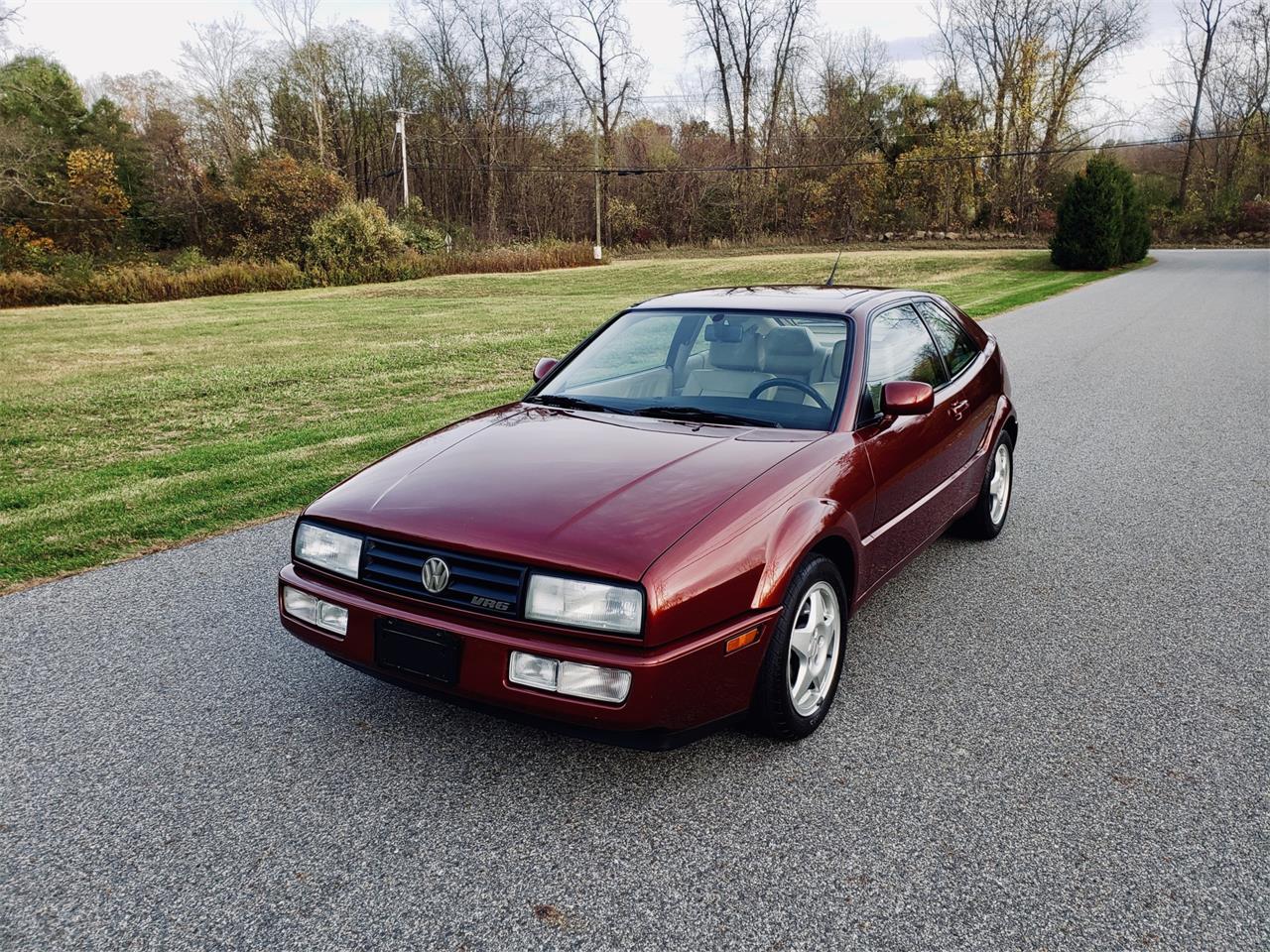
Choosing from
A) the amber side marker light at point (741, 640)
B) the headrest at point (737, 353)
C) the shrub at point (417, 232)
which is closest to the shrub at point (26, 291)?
the shrub at point (417, 232)

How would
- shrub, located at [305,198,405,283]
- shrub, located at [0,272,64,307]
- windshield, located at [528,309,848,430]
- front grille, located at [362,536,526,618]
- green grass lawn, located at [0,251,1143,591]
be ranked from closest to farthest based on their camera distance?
front grille, located at [362,536,526,618]
windshield, located at [528,309,848,430]
green grass lawn, located at [0,251,1143,591]
shrub, located at [0,272,64,307]
shrub, located at [305,198,405,283]

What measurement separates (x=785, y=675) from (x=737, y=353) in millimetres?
1618

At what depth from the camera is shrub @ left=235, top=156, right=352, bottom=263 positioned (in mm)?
36188

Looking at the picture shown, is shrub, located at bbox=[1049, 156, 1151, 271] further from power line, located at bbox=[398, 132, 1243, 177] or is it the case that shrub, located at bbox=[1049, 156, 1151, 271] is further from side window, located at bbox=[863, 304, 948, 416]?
side window, located at bbox=[863, 304, 948, 416]

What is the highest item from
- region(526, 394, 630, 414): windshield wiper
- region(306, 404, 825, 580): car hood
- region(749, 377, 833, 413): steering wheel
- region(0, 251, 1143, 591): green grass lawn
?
region(749, 377, 833, 413): steering wheel

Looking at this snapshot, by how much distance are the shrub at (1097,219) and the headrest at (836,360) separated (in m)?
32.8

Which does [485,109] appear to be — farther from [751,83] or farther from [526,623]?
[526,623]

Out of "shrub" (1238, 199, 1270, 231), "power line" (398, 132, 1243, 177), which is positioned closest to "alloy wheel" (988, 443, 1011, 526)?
"power line" (398, 132, 1243, 177)

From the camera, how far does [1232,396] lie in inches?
370

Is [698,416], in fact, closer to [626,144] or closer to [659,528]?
[659,528]

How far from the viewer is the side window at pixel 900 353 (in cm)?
382

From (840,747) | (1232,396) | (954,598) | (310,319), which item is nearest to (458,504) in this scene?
(840,747)

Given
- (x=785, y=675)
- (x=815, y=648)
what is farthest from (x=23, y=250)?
(x=785, y=675)

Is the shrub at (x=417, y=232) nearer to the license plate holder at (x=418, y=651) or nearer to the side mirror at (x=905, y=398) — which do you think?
the side mirror at (x=905, y=398)
